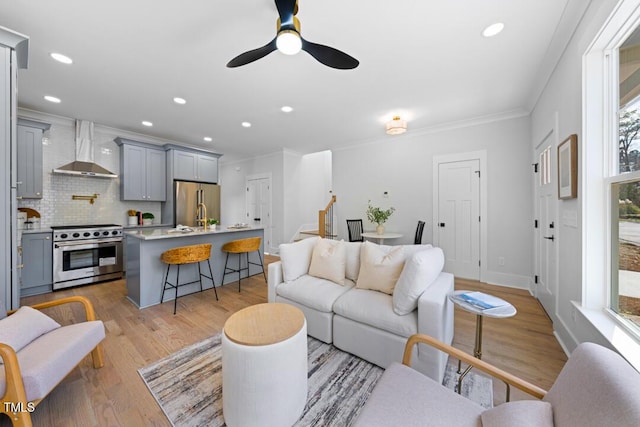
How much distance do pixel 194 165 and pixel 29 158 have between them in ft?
7.67

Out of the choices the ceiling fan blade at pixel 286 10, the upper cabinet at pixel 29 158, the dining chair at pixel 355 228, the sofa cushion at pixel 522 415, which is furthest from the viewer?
the dining chair at pixel 355 228

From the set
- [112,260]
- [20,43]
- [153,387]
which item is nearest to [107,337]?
[153,387]

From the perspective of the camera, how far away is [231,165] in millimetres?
7457

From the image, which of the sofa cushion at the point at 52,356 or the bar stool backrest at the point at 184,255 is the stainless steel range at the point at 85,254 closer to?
the bar stool backrest at the point at 184,255

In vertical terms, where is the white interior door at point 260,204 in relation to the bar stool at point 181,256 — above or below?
above

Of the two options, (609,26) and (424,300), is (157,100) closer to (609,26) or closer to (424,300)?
(424,300)

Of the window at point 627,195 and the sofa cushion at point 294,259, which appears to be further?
the sofa cushion at point 294,259

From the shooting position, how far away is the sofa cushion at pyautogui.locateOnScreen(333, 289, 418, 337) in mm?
1735

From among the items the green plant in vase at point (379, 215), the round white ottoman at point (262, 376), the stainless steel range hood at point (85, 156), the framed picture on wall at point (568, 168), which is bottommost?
the round white ottoman at point (262, 376)

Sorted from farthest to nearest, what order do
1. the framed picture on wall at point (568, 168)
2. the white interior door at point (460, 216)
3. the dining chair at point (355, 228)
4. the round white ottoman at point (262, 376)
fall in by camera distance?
the dining chair at point (355, 228) → the white interior door at point (460, 216) → the framed picture on wall at point (568, 168) → the round white ottoman at point (262, 376)

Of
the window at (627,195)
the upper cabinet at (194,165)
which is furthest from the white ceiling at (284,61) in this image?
Answer: the upper cabinet at (194,165)

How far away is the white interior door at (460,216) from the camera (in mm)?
4008

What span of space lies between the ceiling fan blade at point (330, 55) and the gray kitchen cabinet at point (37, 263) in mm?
4400

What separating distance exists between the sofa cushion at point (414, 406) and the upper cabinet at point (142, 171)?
5.30 metres
